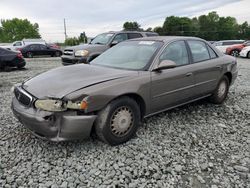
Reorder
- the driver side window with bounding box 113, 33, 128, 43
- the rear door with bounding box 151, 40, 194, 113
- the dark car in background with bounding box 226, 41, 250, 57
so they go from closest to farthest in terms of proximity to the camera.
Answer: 1. the rear door with bounding box 151, 40, 194, 113
2. the driver side window with bounding box 113, 33, 128, 43
3. the dark car in background with bounding box 226, 41, 250, 57

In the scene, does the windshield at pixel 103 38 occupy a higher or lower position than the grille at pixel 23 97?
higher

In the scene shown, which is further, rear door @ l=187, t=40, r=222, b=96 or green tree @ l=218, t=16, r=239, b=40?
green tree @ l=218, t=16, r=239, b=40

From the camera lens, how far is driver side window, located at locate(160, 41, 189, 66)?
3.89 meters

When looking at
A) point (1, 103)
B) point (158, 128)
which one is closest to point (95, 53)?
point (1, 103)

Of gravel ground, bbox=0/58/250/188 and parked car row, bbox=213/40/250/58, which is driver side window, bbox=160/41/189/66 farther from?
parked car row, bbox=213/40/250/58

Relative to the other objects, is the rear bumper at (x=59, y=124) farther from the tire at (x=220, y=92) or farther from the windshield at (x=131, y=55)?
the tire at (x=220, y=92)

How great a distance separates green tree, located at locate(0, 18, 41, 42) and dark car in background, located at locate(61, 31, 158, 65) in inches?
2896

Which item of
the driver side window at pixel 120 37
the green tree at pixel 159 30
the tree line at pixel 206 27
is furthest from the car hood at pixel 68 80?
the green tree at pixel 159 30

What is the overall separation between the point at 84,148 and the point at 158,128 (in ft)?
4.27

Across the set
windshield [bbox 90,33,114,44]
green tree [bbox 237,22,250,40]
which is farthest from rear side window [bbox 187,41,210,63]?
green tree [bbox 237,22,250,40]

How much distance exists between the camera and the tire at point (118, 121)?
3037 mm

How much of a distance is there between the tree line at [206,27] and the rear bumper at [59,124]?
68700 millimetres

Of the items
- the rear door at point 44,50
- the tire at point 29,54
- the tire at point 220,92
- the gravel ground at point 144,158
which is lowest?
the gravel ground at point 144,158

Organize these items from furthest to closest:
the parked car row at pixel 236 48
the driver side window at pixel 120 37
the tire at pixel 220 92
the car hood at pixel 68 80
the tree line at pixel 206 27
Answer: the tree line at pixel 206 27 < the parked car row at pixel 236 48 < the driver side window at pixel 120 37 < the tire at pixel 220 92 < the car hood at pixel 68 80
